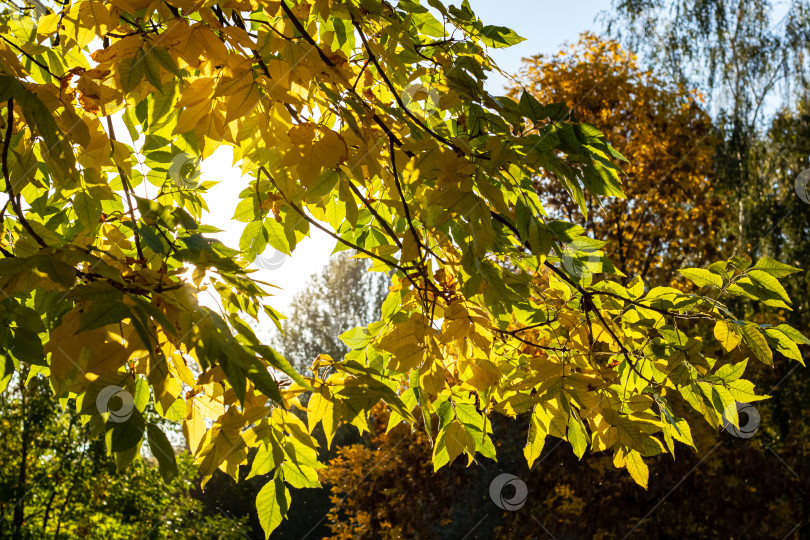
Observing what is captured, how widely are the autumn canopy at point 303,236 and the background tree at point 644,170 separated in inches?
245

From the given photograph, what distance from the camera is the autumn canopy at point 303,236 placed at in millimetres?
1135

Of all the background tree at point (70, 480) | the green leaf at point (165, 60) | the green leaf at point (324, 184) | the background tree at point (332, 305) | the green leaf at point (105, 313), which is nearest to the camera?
the green leaf at point (105, 313)

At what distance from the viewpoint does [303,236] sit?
194 cm

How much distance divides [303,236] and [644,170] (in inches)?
275

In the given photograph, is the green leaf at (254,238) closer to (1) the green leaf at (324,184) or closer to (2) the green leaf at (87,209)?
(2) the green leaf at (87,209)

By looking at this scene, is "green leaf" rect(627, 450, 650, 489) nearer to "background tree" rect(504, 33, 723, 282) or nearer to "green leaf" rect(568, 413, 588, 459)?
"green leaf" rect(568, 413, 588, 459)

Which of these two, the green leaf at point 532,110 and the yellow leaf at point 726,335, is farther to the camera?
Answer: the yellow leaf at point 726,335

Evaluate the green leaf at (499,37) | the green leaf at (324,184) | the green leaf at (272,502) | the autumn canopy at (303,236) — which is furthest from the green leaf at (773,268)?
the green leaf at (272,502)

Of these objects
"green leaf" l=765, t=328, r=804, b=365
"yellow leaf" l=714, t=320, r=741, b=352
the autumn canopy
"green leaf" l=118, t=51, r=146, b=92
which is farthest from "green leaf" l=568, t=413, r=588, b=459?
"green leaf" l=118, t=51, r=146, b=92

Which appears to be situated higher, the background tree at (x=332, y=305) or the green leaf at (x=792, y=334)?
the background tree at (x=332, y=305)

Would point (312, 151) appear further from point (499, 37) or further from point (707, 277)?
point (707, 277)

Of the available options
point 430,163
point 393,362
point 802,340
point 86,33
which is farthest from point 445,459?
point 86,33

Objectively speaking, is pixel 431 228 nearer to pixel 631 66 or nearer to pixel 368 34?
pixel 368 34

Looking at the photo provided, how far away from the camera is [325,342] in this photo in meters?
19.1
